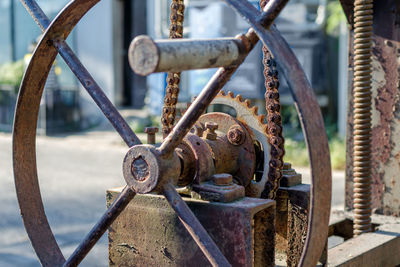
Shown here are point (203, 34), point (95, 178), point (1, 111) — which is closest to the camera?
point (95, 178)

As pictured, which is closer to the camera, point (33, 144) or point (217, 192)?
point (217, 192)

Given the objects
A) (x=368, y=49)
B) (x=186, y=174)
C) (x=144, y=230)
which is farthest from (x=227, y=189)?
(x=368, y=49)

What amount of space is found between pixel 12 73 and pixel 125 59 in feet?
7.11

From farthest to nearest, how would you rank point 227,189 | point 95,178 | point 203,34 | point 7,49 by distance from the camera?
point 7,49 < point 203,34 < point 95,178 < point 227,189

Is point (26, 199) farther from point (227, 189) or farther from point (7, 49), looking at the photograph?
point (7, 49)

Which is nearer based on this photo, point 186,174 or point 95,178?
point 186,174

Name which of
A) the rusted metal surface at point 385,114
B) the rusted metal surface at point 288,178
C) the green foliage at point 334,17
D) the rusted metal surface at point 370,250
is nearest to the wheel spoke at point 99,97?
the rusted metal surface at point 288,178

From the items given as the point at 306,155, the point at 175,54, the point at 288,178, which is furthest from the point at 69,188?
the point at 175,54

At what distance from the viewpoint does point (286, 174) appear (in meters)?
1.96

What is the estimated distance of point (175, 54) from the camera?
1.23 metres

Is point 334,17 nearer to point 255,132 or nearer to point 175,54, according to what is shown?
point 255,132

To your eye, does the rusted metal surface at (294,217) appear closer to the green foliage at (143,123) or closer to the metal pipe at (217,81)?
the metal pipe at (217,81)

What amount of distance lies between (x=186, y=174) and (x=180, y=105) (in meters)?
6.28

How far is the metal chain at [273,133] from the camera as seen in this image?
6.07ft
